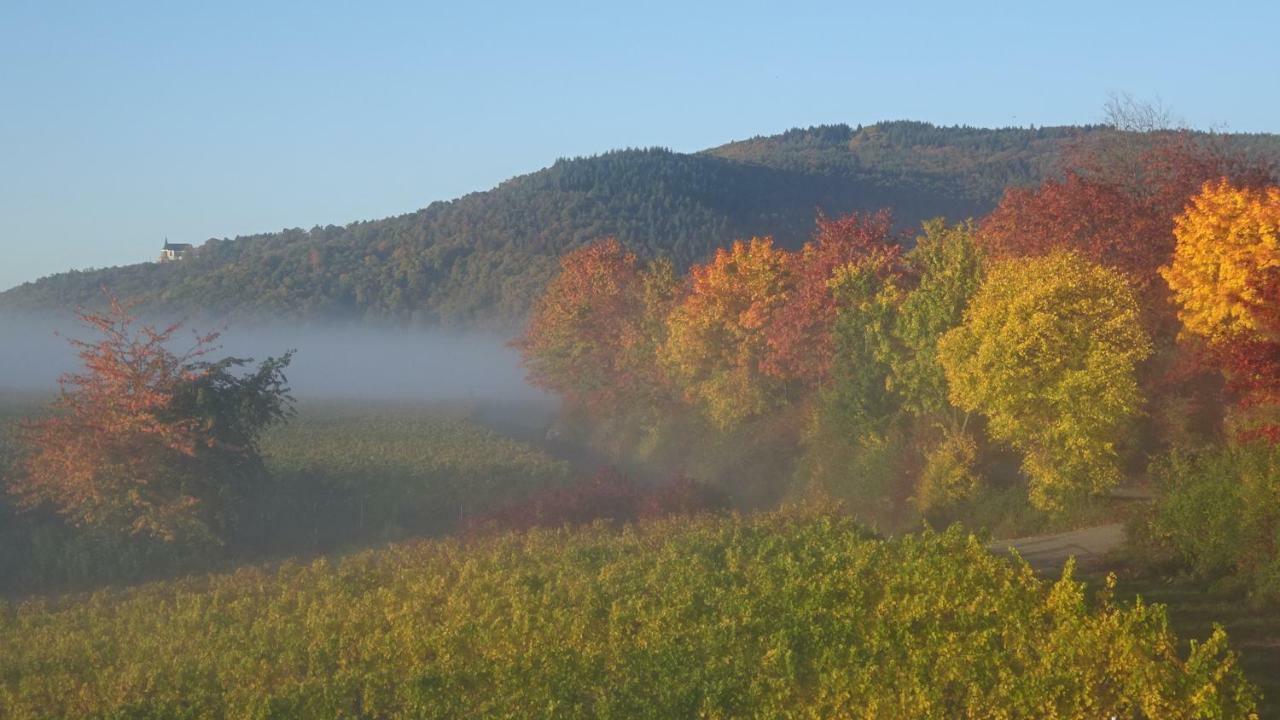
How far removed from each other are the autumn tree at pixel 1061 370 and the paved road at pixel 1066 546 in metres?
2.17

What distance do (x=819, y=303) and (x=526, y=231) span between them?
90.8 meters

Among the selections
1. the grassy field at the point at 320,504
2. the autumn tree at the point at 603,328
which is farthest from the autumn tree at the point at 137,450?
the autumn tree at the point at 603,328

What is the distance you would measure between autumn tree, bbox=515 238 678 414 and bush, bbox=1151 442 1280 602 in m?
36.5

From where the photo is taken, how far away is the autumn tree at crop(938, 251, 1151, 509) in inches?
1120

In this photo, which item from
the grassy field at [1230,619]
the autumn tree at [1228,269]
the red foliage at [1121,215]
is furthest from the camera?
the red foliage at [1121,215]

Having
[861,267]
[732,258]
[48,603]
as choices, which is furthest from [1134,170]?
[48,603]

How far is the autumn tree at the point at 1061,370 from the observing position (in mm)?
28438

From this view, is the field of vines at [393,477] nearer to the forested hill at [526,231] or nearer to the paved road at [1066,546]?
the paved road at [1066,546]

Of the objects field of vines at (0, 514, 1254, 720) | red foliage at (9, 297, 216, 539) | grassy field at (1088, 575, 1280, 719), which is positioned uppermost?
red foliage at (9, 297, 216, 539)

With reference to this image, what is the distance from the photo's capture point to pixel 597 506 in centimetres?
3109

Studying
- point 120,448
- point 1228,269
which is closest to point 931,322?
point 1228,269

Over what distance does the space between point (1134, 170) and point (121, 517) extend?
110ft

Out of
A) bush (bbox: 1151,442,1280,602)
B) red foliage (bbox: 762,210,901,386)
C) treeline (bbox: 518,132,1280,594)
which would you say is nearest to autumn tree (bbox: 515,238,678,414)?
treeline (bbox: 518,132,1280,594)

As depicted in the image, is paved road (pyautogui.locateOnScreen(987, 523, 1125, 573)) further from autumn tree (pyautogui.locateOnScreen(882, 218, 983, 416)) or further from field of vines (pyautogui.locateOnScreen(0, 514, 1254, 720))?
autumn tree (pyautogui.locateOnScreen(882, 218, 983, 416))
